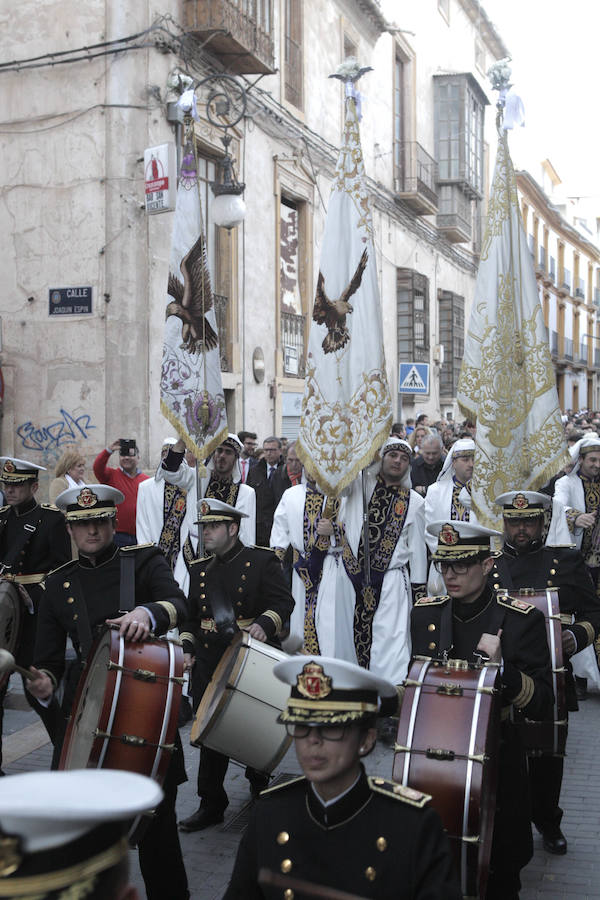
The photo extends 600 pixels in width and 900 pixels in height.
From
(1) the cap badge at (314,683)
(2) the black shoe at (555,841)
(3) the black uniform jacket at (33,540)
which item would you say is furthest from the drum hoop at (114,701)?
(3) the black uniform jacket at (33,540)

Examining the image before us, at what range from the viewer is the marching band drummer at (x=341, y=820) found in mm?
2734

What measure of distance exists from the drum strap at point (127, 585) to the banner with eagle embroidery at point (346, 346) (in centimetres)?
302

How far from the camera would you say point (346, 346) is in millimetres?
7582

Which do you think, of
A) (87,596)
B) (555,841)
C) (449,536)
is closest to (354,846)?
(449,536)

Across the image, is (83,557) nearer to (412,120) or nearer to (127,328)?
(127,328)

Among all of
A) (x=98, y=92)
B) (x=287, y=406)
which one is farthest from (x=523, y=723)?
(x=287, y=406)

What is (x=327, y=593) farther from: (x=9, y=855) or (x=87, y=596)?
(x=9, y=855)

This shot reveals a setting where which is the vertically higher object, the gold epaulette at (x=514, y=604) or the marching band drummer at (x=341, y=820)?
the gold epaulette at (x=514, y=604)

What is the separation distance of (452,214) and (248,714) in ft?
83.2

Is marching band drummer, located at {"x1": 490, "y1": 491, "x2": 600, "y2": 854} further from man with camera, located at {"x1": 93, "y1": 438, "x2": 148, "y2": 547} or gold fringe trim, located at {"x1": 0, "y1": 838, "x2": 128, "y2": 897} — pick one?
man with camera, located at {"x1": 93, "y1": 438, "x2": 148, "y2": 547}

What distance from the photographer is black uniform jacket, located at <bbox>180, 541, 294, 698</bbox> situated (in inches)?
237

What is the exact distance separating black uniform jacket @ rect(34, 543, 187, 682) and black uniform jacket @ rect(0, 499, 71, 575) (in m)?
2.05

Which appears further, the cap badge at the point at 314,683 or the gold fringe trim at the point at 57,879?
the cap badge at the point at 314,683

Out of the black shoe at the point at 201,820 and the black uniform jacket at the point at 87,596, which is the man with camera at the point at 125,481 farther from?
the black uniform jacket at the point at 87,596
